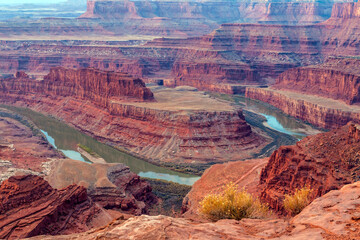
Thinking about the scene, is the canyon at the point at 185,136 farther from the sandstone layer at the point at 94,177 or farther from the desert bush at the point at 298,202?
the desert bush at the point at 298,202

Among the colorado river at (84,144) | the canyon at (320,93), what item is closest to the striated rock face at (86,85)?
the colorado river at (84,144)

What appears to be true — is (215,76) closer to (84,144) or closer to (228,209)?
(84,144)

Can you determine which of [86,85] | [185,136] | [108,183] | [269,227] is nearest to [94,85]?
[86,85]

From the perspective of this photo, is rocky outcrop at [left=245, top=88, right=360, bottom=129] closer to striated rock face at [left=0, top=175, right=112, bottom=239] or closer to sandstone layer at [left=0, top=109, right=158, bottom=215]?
sandstone layer at [left=0, top=109, right=158, bottom=215]

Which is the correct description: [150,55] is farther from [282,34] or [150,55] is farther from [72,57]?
[282,34]

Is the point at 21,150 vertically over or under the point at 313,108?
over

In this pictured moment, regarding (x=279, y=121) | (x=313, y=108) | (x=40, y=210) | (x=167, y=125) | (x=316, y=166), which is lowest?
(x=279, y=121)
